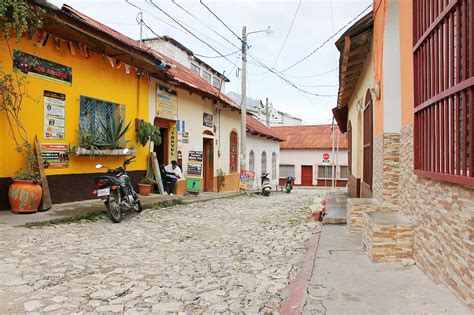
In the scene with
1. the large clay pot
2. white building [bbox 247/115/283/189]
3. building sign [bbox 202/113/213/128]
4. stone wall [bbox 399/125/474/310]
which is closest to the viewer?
stone wall [bbox 399/125/474/310]

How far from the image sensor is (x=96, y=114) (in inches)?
372

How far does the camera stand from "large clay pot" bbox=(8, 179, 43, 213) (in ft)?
22.7

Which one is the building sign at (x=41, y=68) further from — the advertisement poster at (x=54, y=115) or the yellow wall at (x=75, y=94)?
the advertisement poster at (x=54, y=115)

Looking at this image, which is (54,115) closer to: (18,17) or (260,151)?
(18,17)

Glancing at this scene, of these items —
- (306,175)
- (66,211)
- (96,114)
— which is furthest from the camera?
(306,175)

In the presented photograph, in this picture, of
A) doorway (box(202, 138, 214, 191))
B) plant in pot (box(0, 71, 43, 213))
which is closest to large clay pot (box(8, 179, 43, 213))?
plant in pot (box(0, 71, 43, 213))

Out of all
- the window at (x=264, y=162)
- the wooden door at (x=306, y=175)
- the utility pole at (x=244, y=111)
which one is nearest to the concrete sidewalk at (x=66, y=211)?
the utility pole at (x=244, y=111)

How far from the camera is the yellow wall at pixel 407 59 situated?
4484 mm

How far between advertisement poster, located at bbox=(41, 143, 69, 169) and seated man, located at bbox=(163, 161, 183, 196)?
399 centimetres

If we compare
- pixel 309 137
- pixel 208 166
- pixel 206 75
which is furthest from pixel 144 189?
pixel 309 137

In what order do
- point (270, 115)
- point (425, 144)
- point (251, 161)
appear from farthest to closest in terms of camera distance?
point (270, 115) → point (251, 161) → point (425, 144)

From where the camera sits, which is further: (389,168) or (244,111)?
(244,111)

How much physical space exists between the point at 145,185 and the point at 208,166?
5559mm

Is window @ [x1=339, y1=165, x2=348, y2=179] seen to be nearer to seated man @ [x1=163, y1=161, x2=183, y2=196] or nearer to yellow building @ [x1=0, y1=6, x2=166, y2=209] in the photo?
seated man @ [x1=163, y1=161, x2=183, y2=196]
